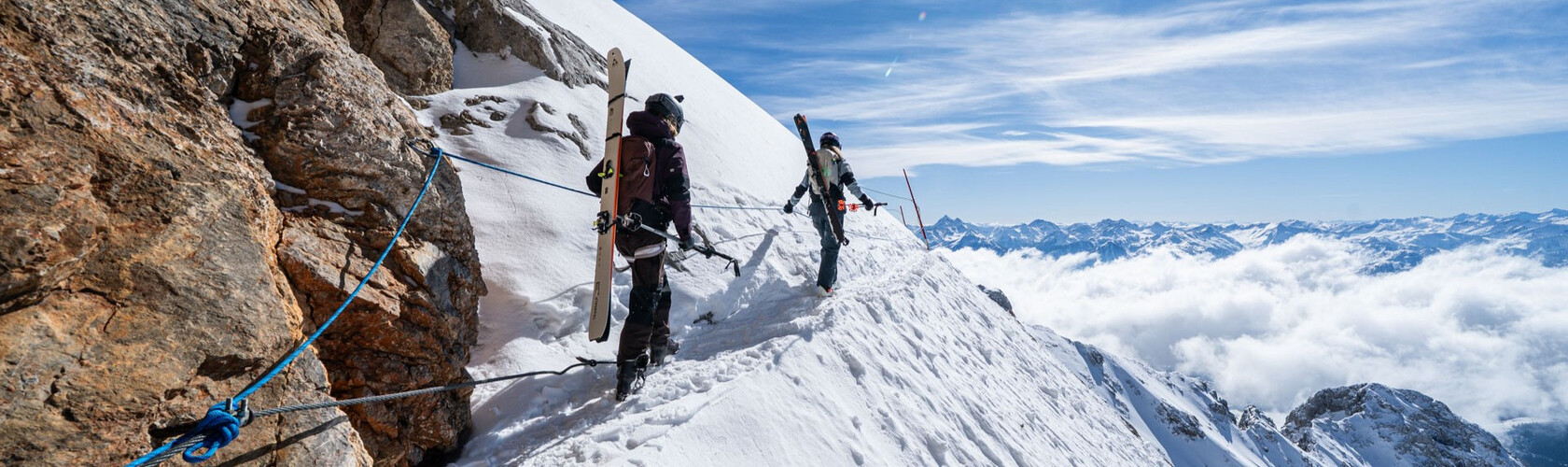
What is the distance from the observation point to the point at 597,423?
5.67m

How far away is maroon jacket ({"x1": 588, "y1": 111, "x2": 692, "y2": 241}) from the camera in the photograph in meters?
6.29

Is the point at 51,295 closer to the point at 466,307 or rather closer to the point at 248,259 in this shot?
the point at 248,259

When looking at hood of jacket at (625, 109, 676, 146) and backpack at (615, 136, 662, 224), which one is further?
hood of jacket at (625, 109, 676, 146)

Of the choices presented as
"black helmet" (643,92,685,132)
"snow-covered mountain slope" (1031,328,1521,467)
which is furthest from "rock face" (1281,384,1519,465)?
"black helmet" (643,92,685,132)

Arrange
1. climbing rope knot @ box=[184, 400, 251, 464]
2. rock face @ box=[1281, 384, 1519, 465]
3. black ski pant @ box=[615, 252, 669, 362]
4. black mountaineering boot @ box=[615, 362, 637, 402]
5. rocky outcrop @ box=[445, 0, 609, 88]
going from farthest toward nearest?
rock face @ box=[1281, 384, 1519, 465] < rocky outcrop @ box=[445, 0, 609, 88] < black ski pant @ box=[615, 252, 669, 362] < black mountaineering boot @ box=[615, 362, 637, 402] < climbing rope knot @ box=[184, 400, 251, 464]

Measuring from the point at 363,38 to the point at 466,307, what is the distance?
26.6 ft

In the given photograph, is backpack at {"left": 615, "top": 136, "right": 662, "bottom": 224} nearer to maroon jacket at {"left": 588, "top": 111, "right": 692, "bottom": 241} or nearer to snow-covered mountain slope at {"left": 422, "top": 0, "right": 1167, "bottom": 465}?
maroon jacket at {"left": 588, "top": 111, "right": 692, "bottom": 241}

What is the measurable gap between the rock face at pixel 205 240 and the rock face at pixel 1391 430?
176576 millimetres

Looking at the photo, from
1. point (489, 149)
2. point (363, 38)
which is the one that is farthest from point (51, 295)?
point (363, 38)

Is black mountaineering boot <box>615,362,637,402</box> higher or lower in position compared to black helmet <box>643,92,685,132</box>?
lower

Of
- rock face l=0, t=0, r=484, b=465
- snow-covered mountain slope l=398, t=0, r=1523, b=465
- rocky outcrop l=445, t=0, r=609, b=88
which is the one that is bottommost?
snow-covered mountain slope l=398, t=0, r=1523, b=465

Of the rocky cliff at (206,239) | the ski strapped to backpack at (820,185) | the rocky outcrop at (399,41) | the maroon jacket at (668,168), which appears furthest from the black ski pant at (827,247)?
the rocky outcrop at (399,41)

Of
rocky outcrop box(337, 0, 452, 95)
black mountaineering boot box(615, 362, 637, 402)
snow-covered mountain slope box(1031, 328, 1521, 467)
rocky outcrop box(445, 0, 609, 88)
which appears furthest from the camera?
snow-covered mountain slope box(1031, 328, 1521, 467)

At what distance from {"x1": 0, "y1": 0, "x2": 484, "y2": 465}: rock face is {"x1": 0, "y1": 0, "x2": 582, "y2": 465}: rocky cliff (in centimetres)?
1
